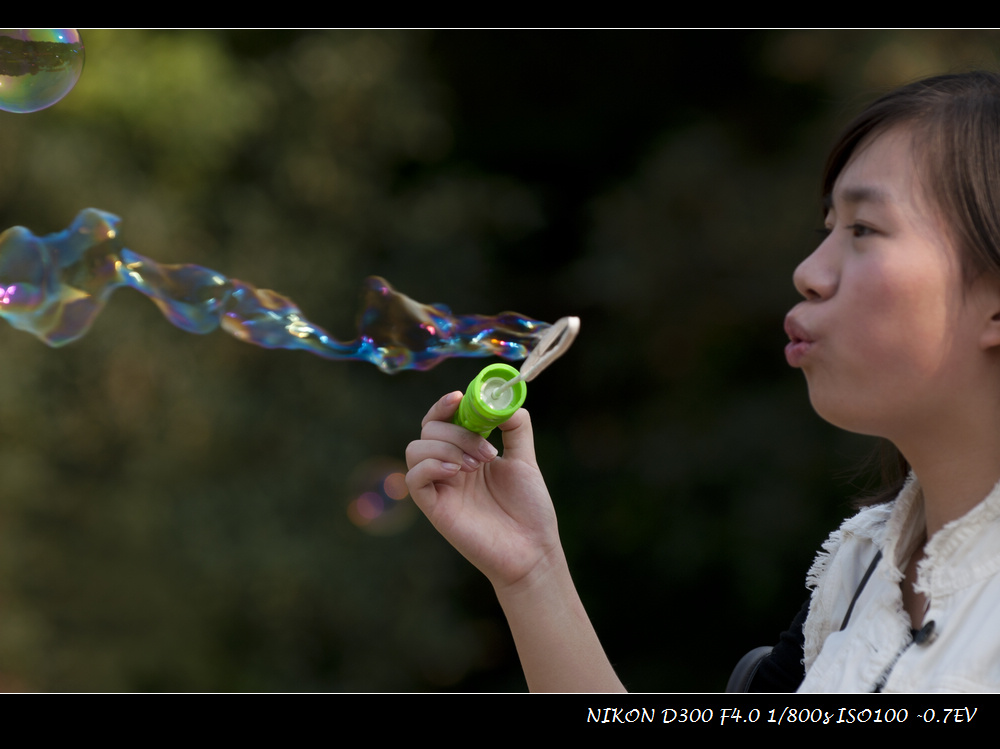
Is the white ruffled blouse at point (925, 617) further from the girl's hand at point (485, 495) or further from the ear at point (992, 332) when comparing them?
the girl's hand at point (485, 495)

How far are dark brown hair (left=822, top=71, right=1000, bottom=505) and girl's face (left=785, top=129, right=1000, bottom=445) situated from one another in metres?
0.02

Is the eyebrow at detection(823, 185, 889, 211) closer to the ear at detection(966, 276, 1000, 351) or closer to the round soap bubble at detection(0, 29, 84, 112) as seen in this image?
the ear at detection(966, 276, 1000, 351)

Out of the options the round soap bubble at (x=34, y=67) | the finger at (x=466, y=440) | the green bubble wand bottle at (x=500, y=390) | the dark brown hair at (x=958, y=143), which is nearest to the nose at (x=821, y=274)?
the dark brown hair at (x=958, y=143)

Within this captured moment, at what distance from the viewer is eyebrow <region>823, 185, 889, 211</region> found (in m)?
1.01

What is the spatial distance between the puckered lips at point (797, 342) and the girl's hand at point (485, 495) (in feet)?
1.33

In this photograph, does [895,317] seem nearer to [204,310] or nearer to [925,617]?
[925,617]

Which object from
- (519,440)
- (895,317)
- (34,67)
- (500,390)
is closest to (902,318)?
(895,317)

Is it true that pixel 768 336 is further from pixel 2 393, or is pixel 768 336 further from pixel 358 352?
pixel 2 393

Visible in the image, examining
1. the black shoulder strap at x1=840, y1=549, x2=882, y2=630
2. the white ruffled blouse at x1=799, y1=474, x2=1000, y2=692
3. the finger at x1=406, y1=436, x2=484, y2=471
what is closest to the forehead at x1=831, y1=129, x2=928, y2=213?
the white ruffled blouse at x1=799, y1=474, x2=1000, y2=692

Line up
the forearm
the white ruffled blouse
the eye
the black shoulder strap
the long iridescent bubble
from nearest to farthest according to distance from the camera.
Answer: the white ruffled blouse < the eye < the black shoulder strap < the forearm < the long iridescent bubble

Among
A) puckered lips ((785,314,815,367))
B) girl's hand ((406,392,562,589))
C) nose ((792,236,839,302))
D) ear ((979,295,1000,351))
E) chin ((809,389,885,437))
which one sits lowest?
girl's hand ((406,392,562,589))

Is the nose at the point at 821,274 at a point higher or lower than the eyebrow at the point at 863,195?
lower

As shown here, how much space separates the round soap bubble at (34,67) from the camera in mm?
1657

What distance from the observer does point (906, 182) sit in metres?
1.01
